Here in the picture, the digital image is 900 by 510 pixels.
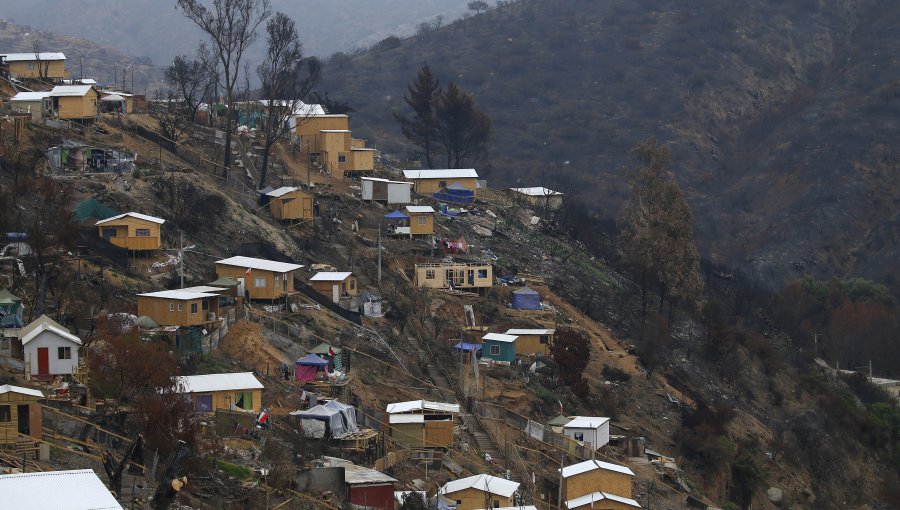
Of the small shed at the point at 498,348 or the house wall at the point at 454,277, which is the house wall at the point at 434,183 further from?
the small shed at the point at 498,348

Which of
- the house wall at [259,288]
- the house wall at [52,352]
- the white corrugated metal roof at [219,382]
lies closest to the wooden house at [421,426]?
the white corrugated metal roof at [219,382]

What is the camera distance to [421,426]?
38.8 meters

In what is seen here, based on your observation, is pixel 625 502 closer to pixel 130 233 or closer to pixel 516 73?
pixel 130 233

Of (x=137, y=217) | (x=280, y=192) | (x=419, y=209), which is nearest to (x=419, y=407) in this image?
(x=137, y=217)

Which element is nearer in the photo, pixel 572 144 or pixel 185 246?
pixel 185 246

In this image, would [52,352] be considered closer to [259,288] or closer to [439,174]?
[259,288]

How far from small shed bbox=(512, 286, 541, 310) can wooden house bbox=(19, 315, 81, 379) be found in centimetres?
2241

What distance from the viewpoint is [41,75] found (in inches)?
2496

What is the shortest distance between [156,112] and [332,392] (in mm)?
27946

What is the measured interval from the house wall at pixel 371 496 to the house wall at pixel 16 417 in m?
6.88

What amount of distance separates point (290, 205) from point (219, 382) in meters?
19.5

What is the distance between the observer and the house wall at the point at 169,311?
1604 inches

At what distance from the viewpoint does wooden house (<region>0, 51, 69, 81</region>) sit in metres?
63.5

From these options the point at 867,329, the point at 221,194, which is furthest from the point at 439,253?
the point at 867,329
